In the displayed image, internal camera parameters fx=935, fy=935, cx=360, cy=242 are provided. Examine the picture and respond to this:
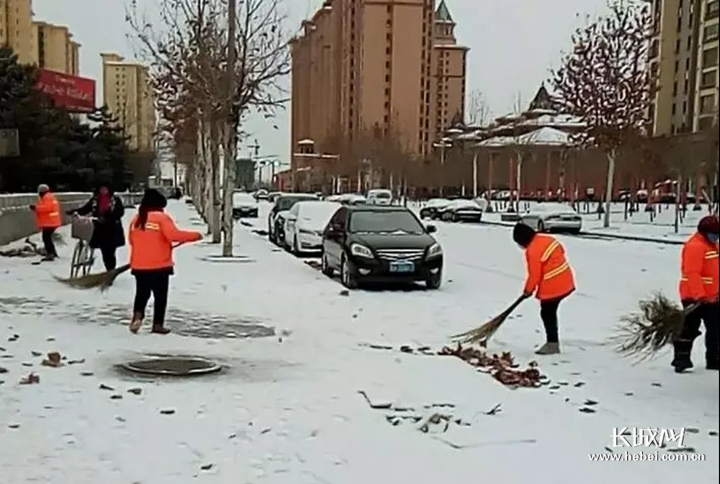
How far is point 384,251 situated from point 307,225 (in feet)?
27.4

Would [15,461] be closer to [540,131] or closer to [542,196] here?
[540,131]

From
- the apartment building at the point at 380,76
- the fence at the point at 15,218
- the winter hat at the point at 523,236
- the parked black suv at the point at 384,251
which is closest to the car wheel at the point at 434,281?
the parked black suv at the point at 384,251

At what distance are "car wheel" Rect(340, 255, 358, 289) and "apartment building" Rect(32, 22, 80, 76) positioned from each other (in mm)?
60820

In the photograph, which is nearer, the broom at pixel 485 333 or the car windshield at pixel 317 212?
the broom at pixel 485 333

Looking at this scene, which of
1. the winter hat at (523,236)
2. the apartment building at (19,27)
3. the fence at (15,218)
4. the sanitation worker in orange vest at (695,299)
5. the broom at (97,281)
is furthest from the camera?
the apartment building at (19,27)

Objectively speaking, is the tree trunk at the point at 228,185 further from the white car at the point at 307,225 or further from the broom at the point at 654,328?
the broom at the point at 654,328

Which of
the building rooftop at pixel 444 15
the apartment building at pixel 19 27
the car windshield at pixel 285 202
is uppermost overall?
the building rooftop at pixel 444 15

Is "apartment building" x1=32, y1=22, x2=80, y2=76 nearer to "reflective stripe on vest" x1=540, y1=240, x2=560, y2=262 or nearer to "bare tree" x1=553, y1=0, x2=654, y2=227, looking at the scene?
"bare tree" x1=553, y1=0, x2=654, y2=227

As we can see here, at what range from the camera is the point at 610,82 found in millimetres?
41219

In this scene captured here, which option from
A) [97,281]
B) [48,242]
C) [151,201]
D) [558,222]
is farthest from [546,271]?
[558,222]

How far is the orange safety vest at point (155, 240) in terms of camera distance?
9500 mm

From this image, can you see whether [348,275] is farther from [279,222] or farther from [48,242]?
[279,222]

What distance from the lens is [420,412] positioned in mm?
6555

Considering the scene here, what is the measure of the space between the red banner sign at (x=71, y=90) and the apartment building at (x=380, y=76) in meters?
32.4
